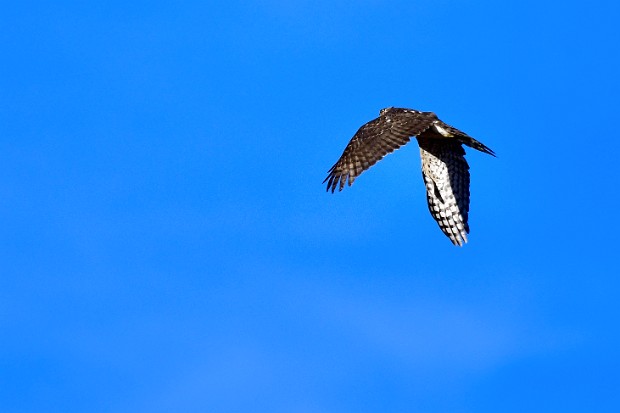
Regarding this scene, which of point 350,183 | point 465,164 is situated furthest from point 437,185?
point 350,183

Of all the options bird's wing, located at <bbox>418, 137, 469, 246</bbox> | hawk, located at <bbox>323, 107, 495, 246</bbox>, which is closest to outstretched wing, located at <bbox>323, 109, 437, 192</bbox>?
hawk, located at <bbox>323, 107, 495, 246</bbox>

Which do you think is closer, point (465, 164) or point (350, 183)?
point (350, 183)

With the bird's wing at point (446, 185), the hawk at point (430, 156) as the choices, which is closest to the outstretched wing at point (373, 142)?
the hawk at point (430, 156)

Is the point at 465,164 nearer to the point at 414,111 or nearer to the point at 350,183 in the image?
the point at 414,111

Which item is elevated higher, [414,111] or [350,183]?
[414,111]

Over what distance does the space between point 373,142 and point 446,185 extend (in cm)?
293

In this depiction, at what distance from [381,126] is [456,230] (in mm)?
3247

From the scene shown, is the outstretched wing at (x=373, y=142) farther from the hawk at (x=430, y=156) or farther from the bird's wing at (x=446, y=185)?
the bird's wing at (x=446, y=185)

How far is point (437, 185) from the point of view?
1410 inches

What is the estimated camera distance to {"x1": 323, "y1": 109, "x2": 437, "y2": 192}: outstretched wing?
33.2m

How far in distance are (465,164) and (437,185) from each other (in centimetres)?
80

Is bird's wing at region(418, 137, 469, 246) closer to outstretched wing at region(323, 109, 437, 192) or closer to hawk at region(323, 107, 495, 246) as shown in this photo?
hawk at region(323, 107, 495, 246)

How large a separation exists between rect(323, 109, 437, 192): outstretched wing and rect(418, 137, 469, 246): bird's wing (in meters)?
1.23

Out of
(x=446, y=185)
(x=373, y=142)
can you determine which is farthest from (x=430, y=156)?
(x=373, y=142)
